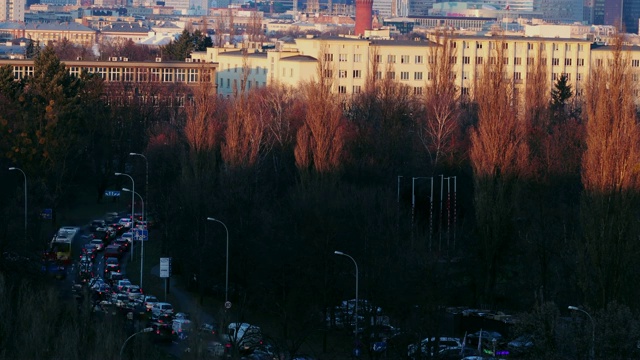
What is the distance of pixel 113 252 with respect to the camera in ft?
136

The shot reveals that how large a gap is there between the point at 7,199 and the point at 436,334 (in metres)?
17.3

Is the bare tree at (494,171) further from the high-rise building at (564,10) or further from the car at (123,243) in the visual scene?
the high-rise building at (564,10)

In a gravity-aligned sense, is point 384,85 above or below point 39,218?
above

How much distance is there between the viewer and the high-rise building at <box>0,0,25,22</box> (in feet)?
617

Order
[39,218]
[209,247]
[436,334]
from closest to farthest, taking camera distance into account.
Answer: [436,334] → [209,247] → [39,218]

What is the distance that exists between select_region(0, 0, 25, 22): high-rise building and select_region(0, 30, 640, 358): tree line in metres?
136

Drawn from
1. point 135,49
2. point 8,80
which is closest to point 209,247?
point 8,80

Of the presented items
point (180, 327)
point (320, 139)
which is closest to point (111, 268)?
point (320, 139)

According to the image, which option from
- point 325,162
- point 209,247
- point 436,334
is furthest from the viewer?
point 325,162

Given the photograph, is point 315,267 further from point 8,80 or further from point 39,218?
point 8,80

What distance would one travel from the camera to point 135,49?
3730 inches

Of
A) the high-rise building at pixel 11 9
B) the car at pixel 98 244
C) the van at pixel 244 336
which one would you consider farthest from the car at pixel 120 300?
the high-rise building at pixel 11 9

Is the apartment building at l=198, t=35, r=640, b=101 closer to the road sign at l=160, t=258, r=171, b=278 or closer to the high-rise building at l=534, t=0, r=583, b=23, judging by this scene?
the road sign at l=160, t=258, r=171, b=278

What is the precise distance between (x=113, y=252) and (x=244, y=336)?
14.6 meters
